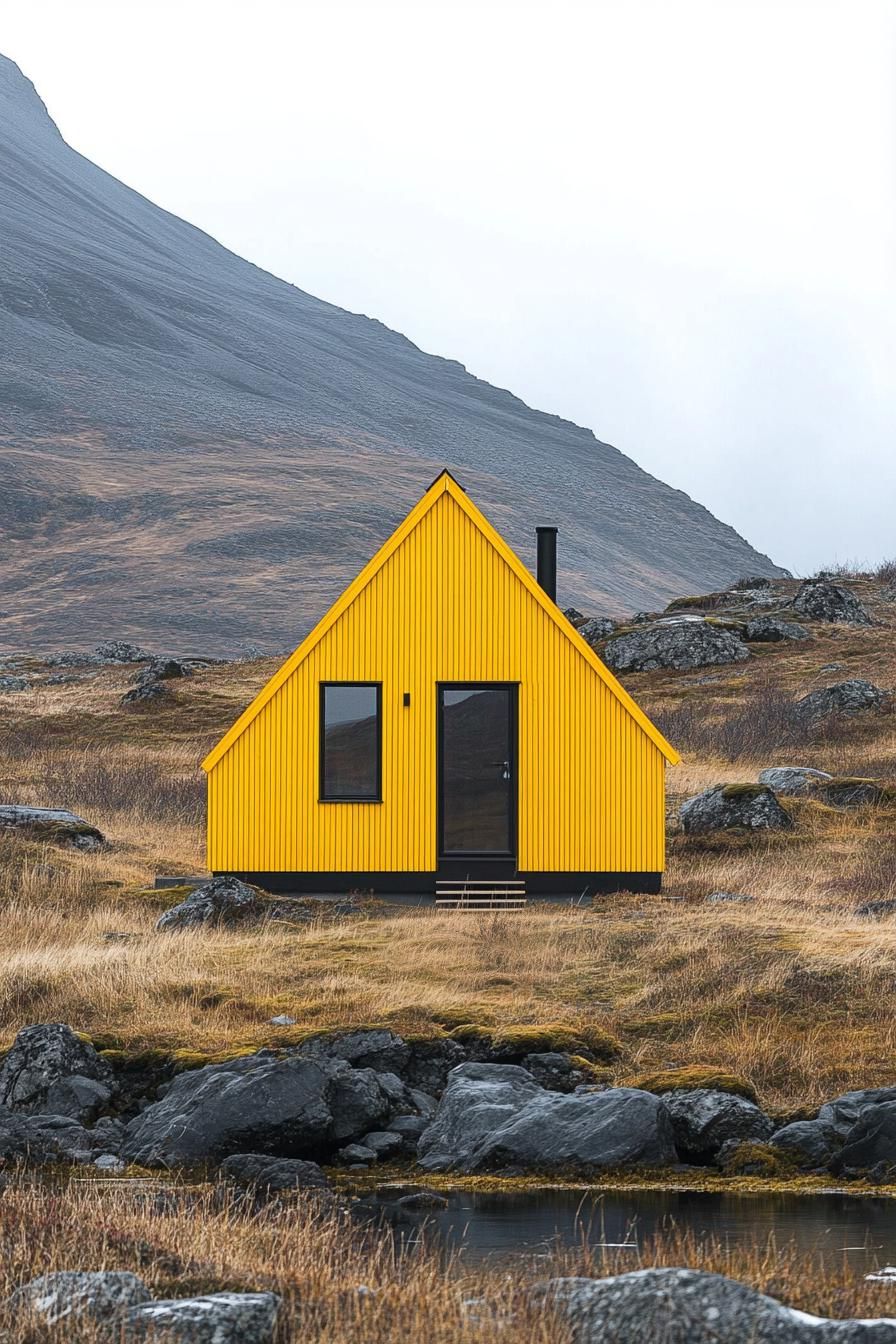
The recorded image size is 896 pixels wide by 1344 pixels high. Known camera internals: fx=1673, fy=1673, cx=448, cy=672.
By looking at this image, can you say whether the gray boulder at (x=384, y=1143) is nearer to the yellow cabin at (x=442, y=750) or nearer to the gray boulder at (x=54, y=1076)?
the gray boulder at (x=54, y=1076)

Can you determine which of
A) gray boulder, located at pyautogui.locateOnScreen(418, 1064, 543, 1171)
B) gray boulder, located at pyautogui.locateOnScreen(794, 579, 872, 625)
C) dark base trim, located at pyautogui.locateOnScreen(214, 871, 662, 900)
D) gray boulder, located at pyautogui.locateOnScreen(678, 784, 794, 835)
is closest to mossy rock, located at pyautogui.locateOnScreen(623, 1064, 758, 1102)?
gray boulder, located at pyautogui.locateOnScreen(418, 1064, 543, 1171)

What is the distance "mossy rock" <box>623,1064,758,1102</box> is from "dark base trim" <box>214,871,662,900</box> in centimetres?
1059

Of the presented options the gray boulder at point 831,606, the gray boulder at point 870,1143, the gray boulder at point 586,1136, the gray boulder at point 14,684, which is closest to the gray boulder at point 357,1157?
the gray boulder at point 586,1136

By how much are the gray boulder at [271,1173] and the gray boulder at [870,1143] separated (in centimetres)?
396

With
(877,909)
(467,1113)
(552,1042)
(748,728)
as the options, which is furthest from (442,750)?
(748,728)

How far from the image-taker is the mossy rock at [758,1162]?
1284 cm

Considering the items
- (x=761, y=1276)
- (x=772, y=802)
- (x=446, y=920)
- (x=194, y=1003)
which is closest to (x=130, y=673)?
(x=772, y=802)

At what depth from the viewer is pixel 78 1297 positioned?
800cm

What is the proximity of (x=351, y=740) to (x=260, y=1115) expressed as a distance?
1230cm

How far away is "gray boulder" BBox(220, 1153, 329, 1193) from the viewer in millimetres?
12328

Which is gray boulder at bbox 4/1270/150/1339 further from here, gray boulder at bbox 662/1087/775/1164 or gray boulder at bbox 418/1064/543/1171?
gray boulder at bbox 662/1087/775/1164

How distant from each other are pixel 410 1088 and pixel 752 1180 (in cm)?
346

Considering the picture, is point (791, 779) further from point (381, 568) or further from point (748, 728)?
point (381, 568)

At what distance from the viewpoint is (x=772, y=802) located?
2888cm
